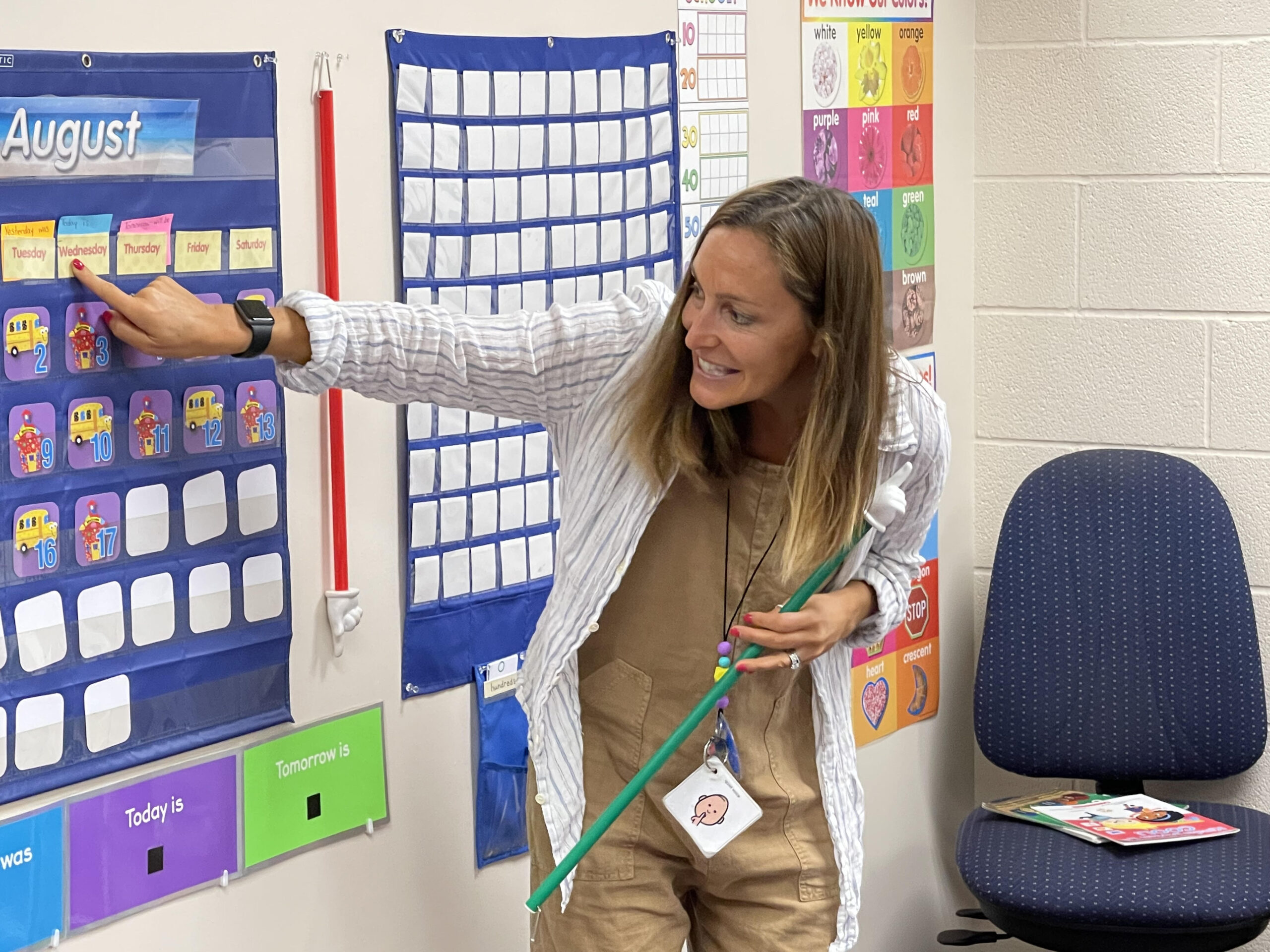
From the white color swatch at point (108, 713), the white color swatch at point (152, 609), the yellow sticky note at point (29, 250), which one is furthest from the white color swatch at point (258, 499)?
the yellow sticky note at point (29, 250)

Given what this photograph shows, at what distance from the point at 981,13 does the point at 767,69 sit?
75 cm

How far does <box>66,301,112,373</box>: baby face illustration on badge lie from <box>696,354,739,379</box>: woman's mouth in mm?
579

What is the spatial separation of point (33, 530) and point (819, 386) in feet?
2.57

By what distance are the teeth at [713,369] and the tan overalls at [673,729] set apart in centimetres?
15

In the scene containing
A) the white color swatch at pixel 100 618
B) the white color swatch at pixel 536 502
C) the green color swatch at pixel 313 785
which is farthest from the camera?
the white color swatch at pixel 536 502

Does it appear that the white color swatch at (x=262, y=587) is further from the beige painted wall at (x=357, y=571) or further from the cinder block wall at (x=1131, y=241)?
the cinder block wall at (x=1131, y=241)

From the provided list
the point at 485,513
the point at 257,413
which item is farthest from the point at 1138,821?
the point at 257,413

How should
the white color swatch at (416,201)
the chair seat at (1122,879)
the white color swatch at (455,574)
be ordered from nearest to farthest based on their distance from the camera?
the white color swatch at (416,201), the white color swatch at (455,574), the chair seat at (1122,879)

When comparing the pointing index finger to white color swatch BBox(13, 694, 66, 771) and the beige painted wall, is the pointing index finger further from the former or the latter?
white color swatch BBox(13, 694, 66, 771)

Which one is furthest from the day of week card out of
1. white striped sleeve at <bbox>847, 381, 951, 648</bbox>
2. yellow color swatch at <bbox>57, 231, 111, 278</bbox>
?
white striped sleeve at <bbox>847, 381, 951, 648</bbox>

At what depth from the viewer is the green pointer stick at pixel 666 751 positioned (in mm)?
1478

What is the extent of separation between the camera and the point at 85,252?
1.41 metres

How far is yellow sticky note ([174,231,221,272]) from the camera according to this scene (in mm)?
1505

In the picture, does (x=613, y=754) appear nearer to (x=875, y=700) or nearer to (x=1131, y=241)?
(x=875, y=700)
